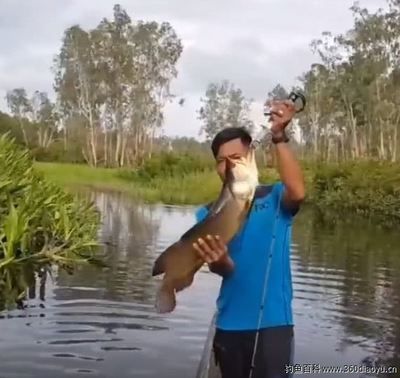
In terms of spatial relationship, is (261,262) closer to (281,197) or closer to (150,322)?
(281,197)

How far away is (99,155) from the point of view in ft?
264

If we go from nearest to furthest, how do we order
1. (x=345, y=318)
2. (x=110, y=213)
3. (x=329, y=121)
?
(x=345, y=318), (x=110, y=213), (x=329, y=121)

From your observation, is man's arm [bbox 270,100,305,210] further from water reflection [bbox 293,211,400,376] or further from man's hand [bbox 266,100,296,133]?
water reflection [bbox 293,211,400,376]

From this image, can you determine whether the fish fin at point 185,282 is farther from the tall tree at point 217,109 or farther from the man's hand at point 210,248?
the tall tree at point 217,109

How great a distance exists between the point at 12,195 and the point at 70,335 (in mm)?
4239

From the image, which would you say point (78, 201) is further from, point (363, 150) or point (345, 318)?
point (363, 150)

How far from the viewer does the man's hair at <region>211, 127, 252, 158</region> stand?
425cm

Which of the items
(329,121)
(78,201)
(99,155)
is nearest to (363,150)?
(329,121)

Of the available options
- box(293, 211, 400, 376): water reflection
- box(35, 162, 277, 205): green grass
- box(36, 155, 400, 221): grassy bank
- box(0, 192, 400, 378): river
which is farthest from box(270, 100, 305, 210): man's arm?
Result: box(35, 162, 277, 205): green grass

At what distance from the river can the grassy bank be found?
17.0 m

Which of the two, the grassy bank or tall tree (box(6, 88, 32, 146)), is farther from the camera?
tall tree (box(6, 88, 32, 146))

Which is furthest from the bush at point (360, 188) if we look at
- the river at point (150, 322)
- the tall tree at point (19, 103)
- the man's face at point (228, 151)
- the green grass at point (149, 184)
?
the tall tree at point (19, 103)

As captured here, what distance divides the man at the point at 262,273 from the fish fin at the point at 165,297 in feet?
1.09

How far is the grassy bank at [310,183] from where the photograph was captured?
3850cm
